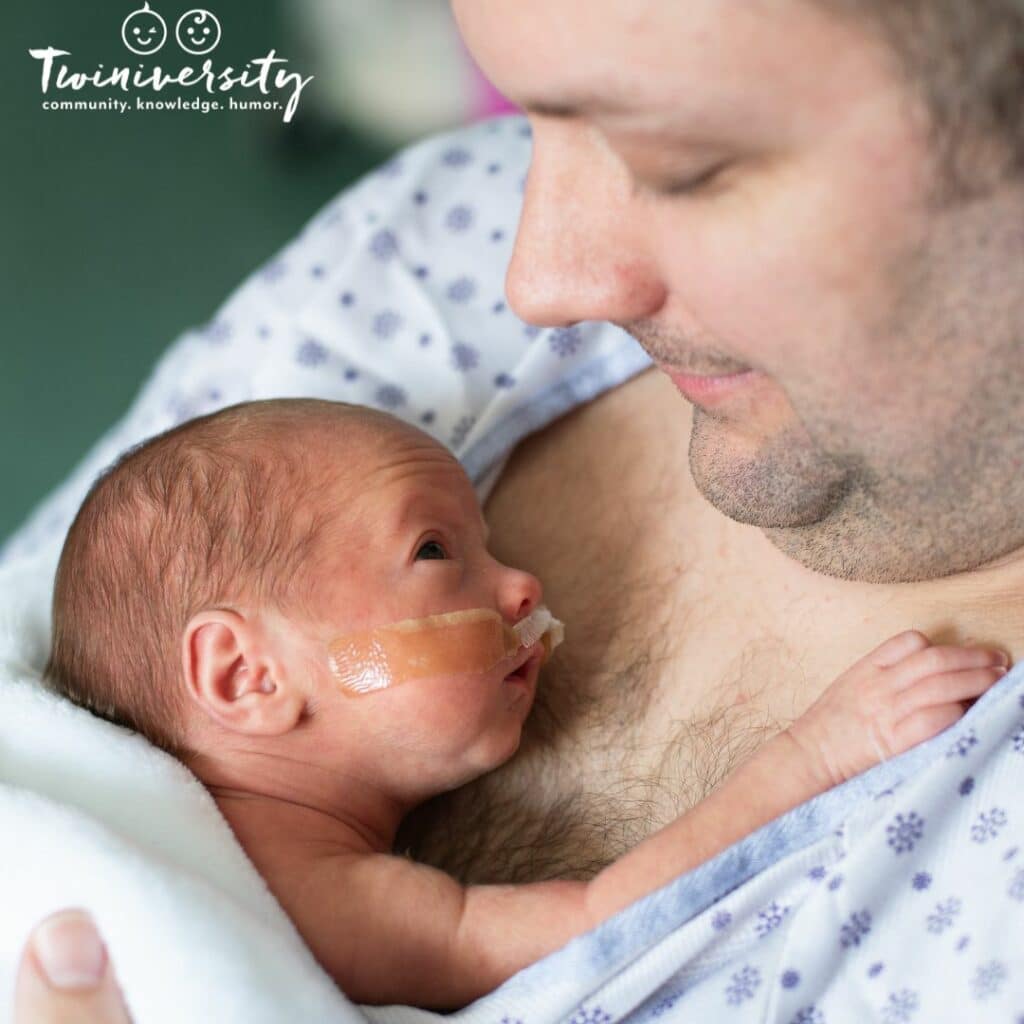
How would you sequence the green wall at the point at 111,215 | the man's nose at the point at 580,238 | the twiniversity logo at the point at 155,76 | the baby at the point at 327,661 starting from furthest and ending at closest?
1. the twiniversity logo at the point at 155,76
2. the green wall at the point at 111,215
3. the baby at the point at 327,661
4. the man's nose at the point at 580,238

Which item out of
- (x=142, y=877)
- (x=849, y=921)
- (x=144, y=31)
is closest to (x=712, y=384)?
(x=849, y=921)

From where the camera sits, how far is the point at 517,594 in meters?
1.17

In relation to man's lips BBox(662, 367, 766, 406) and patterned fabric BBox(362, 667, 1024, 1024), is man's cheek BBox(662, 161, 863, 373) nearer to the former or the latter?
man's lips BBox(662, 367, 766, 406)

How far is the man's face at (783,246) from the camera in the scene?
2.46ft

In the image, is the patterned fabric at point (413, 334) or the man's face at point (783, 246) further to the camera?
the patterned fabric at point (413, 334)

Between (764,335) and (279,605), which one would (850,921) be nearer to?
(764,335)

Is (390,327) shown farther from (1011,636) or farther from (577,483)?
(1011,636)

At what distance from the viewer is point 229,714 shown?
3.62ft

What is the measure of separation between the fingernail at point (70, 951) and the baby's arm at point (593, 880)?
0.17 metres

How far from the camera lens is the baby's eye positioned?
117 cm

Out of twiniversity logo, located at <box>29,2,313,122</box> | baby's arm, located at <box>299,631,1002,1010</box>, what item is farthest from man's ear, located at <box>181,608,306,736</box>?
twiniversity logo, located at <box>29,2,313,122</box>

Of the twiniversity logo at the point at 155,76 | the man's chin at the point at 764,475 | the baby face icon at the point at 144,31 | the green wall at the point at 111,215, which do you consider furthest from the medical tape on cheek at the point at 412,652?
the baby face icon at the point at 144,31

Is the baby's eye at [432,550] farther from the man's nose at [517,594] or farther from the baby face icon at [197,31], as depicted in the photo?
the baby face icon at [197,31]

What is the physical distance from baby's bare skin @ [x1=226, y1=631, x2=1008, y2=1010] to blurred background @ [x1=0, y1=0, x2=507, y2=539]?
1.96 m
